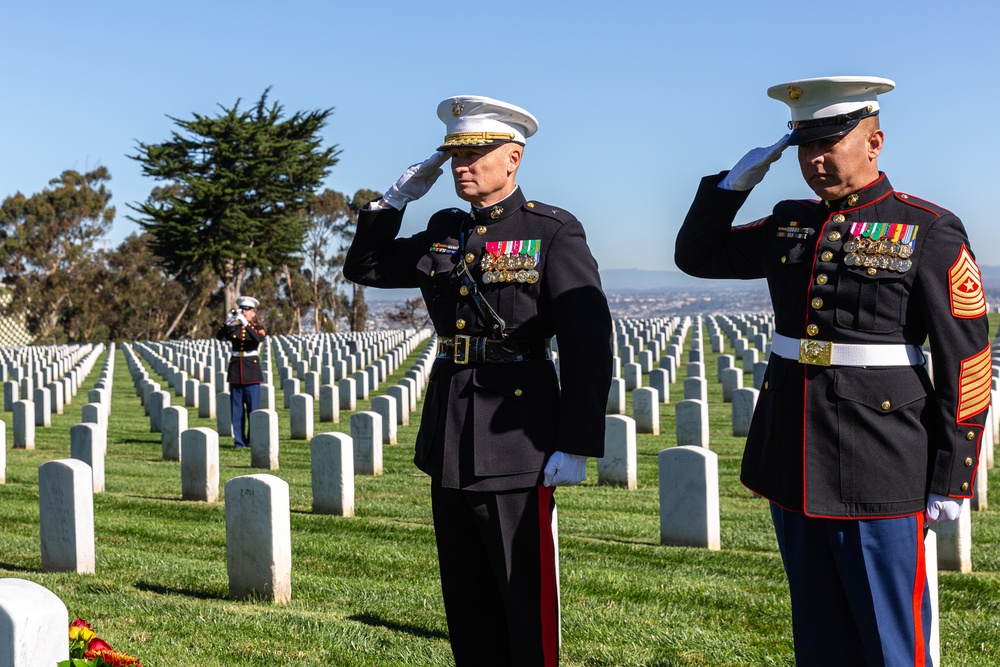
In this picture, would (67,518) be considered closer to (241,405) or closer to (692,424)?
(241,405)

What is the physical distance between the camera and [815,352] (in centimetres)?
338

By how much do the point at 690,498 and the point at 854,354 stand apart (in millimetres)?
4251

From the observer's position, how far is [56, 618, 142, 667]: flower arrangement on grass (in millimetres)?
3592

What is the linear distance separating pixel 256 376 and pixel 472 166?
10.8 meters

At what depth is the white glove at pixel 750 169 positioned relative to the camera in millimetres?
3492

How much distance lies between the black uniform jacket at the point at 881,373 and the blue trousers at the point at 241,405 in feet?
37.7

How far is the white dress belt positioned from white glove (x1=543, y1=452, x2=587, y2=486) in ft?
2.56

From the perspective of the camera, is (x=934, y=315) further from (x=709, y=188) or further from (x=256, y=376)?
(x=256, y=376)

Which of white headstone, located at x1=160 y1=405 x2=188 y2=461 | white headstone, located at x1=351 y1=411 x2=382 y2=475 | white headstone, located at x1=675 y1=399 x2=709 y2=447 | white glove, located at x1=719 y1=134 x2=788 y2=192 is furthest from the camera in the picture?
white headstone, located at x1=160 y1=405 x2=188 y2=461

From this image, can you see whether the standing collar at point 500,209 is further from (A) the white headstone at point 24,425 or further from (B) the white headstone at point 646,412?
(A) the white headstone at point 24,425

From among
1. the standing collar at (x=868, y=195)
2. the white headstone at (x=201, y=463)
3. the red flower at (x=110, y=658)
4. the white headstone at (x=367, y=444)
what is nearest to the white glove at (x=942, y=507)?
the standing collar at (x=868, y=195)

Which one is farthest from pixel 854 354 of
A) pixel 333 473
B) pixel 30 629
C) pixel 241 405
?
pixel 241 405

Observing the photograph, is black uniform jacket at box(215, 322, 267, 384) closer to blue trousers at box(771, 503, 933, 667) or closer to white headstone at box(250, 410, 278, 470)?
white headstone at box(250, 410, 278, 470)

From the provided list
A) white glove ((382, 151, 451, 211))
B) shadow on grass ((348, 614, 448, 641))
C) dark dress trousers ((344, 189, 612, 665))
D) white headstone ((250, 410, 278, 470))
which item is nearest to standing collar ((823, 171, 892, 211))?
dark dress trousers ((344, 189, 612, 665))
